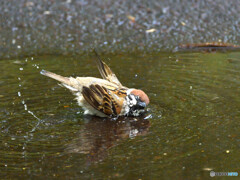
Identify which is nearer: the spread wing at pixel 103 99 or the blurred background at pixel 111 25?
the spread wing at pixel 103 99

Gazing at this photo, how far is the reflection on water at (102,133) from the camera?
4777 mm

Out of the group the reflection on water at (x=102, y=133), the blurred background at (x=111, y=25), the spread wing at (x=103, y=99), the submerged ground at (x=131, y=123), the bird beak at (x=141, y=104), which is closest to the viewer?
the submerged ground at (x=131, y=123)

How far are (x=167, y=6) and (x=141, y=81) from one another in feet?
12.0

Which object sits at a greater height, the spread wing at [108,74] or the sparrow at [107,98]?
the spread wing at [108,74]

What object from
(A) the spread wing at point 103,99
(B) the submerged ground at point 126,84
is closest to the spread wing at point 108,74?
(B) the submerged ground at point 126,84

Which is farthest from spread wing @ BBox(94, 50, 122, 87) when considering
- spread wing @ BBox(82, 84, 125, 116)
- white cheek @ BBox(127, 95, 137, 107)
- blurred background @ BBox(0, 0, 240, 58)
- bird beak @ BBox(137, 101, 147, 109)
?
blurred background @ BBox(0, 0, 240, 58)

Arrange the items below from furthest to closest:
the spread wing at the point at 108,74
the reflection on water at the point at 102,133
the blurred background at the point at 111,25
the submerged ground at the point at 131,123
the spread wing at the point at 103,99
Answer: the blurred background at the point at 111,25 → the spread wing at the point at 108,74 → the spread wing at the point at 103,99 → the reflection on water at the point at 102,133 → the submerged ground at the point at 131,123

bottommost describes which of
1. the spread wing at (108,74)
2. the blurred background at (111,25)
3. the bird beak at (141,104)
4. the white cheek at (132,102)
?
the bird beak at (141,104)

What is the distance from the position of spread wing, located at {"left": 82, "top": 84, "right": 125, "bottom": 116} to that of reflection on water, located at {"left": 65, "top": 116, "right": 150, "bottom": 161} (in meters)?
0.15

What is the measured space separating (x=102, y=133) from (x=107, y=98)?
75 cm

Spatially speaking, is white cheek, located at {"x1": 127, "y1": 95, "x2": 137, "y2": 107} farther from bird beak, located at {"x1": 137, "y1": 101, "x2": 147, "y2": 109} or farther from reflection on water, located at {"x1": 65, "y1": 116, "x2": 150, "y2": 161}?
reflection on water, located at {"x1": 65, "y1": 116, "x2": 150, "y2": 161}

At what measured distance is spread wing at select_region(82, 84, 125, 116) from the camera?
595 centimetres

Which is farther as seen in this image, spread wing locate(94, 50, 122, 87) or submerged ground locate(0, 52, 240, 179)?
spread wing locate(94, 50, 122, 87)

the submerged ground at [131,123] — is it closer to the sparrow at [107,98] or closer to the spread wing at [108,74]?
the sparrow at [107,98]
